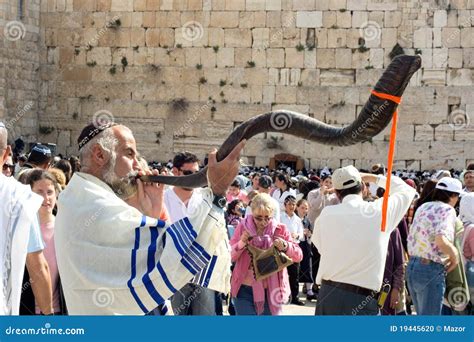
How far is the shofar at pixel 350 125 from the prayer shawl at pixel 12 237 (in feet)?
2.35

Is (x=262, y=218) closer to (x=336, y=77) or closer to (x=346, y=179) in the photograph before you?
(x=346, y=179)

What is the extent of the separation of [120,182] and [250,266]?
3.40 metres

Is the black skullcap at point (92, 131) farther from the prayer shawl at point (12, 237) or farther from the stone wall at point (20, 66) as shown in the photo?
the stone wall at point (20, 66)

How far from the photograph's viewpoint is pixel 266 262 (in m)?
7.53

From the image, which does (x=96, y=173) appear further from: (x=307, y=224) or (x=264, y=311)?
(x=307, y=224)

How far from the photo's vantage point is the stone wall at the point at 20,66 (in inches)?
808

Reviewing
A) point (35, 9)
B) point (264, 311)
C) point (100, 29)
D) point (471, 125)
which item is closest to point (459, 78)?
point (471, 125)

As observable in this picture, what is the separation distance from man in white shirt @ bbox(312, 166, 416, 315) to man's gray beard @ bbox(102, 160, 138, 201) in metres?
2.01

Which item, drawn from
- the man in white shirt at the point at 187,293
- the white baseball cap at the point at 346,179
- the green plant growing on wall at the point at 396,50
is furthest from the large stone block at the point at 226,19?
the white baseball cap at the point at 346,179

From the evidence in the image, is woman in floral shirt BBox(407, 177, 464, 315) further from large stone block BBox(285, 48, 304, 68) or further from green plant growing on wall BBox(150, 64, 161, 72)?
green plant growing on wall BBox(150, 64, 161, 72)

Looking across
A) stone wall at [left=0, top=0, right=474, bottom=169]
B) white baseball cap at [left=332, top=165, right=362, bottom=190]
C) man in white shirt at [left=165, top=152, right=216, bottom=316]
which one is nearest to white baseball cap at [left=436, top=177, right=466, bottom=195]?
white baseball cap at [left=332, top=165, right=362, bottom=190]

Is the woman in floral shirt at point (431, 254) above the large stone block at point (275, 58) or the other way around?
the other way around

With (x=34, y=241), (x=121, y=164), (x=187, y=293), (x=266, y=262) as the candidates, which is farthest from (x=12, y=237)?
(x=266, y=262)

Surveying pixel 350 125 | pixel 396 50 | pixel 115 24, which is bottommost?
pixel 350 125
